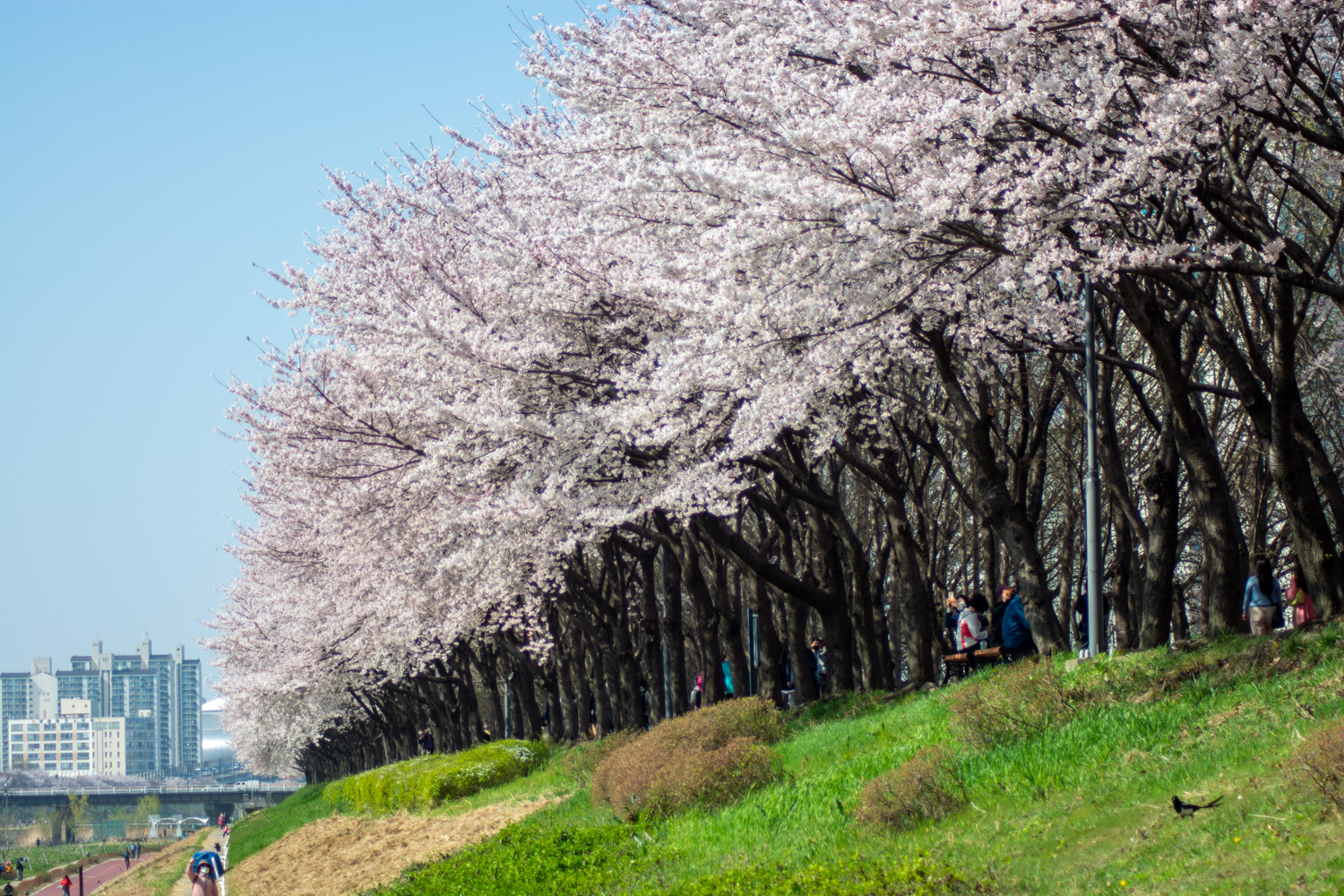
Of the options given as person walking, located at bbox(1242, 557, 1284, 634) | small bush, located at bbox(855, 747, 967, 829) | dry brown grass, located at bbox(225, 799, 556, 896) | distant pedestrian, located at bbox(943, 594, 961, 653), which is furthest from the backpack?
person walking, located at bbox(1242, 557, 1284, 634)

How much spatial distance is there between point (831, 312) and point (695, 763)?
4.83 meters

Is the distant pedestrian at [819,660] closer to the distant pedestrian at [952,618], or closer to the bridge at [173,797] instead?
the distant pedestrian at [952,618]

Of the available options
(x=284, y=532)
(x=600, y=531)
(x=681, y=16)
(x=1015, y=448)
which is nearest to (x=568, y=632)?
(x=284, y=532)

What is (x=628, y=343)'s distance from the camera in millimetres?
15484

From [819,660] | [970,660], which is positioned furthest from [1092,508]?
[819,660]

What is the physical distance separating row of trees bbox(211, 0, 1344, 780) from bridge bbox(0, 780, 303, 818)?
129 metres

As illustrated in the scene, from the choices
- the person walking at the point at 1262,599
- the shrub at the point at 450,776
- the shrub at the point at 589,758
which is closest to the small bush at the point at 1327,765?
the person walking at the point at 1262,599

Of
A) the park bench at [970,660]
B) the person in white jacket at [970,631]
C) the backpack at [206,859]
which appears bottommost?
the backpack at [206,859]

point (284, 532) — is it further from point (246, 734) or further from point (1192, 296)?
point (246, 734)

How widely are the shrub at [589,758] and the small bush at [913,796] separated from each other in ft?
30.5

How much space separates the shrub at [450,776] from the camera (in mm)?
24609

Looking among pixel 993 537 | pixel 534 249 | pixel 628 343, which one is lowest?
pixel 993 537

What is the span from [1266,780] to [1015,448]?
Result: 10757 millimetres

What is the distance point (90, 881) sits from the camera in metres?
71.4
